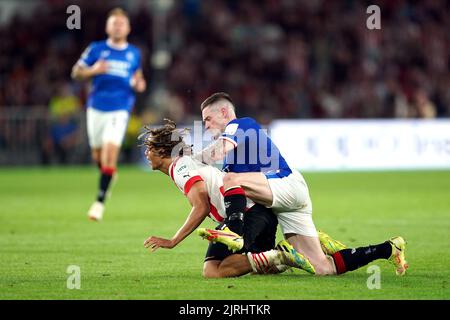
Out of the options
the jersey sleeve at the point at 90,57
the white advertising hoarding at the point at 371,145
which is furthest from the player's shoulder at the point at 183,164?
the white advertising hoarding at the point at 371,145

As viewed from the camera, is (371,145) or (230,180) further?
(371,145)

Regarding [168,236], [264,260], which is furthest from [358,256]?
[168,236]

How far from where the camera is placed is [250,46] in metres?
29.9

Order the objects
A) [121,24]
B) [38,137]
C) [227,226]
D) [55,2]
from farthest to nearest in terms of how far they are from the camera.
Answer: [55,2], [38,137], [121,24], [227,226]

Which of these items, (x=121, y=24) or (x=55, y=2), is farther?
(x=55, y=2)

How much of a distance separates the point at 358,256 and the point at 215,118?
172 centimetres

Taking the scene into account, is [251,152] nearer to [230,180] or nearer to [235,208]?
[230,180]

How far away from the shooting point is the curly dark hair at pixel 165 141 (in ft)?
28.6

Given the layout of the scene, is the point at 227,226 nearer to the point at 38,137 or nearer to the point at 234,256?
the point at 234,256

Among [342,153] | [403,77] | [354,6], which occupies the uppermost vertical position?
[354,6]

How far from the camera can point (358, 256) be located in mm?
8484

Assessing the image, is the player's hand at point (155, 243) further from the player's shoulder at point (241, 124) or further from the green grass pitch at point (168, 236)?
the player's shoulder at point (241, 124)
